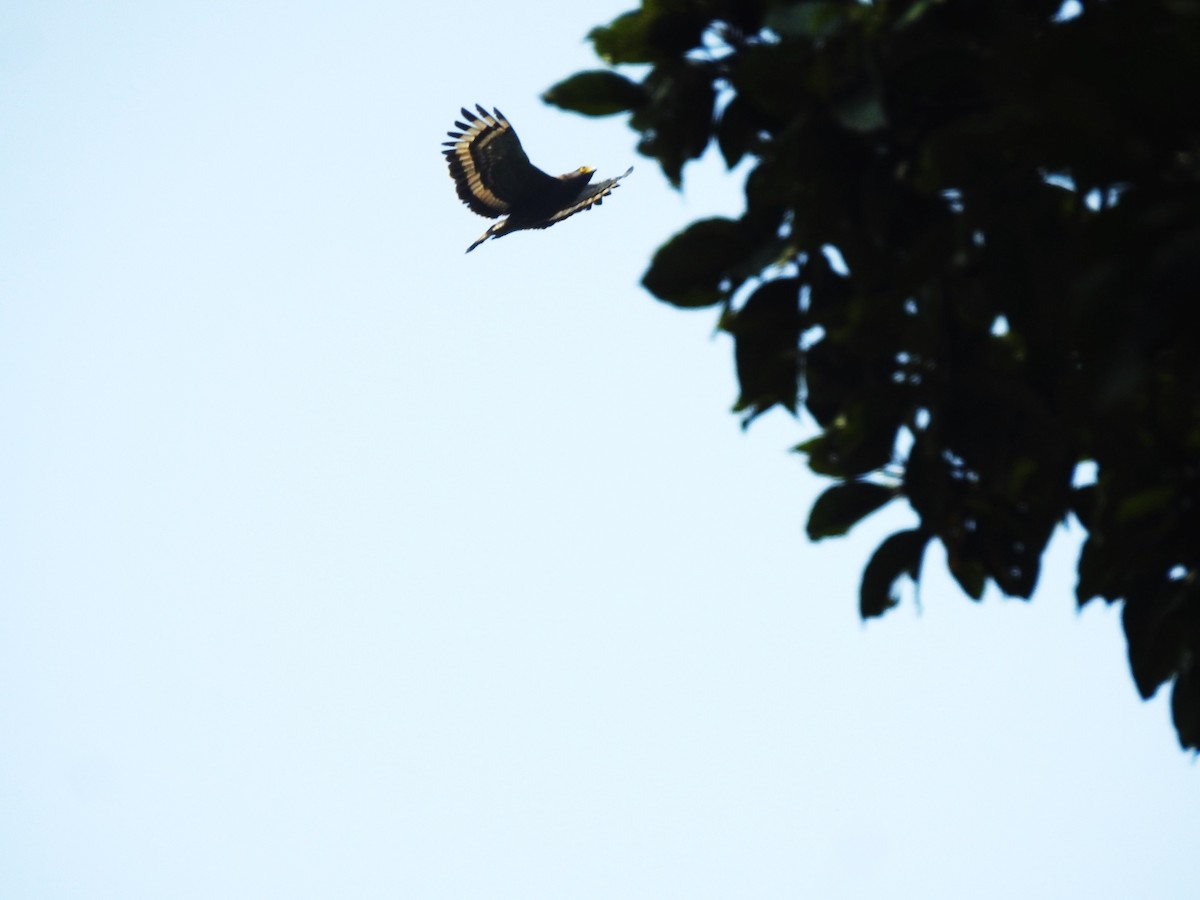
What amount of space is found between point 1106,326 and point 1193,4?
1.67 feet

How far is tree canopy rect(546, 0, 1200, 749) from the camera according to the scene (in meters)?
1.93

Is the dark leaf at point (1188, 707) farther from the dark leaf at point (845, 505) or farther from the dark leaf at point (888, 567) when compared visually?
the dark leaf at point (845, 505)

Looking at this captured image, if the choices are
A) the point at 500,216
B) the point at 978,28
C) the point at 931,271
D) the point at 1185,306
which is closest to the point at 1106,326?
the point at 1185,306

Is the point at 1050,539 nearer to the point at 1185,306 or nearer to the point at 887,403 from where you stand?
the point at 887,403

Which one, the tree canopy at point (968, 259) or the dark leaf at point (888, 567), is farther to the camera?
the dark leaf at point (888, 567)

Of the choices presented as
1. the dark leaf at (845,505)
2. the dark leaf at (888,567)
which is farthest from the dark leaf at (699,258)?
the dark leaf at (888,567)

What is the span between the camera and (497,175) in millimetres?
11508

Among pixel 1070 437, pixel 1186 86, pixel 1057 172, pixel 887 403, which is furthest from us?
pixel 887 403

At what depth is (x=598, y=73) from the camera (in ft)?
10.1

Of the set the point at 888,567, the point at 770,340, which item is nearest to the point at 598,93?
the point at 770,340

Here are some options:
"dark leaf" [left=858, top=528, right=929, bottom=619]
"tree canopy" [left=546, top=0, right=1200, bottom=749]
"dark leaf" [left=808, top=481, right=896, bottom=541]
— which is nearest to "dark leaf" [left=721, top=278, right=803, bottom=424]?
"tree canopy" [left=546, top=0, right=1200, bottom=749]

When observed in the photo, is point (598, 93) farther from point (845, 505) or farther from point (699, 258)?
point (845, 505)

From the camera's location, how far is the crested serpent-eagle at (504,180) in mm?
11359

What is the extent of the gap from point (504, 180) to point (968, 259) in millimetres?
9275
